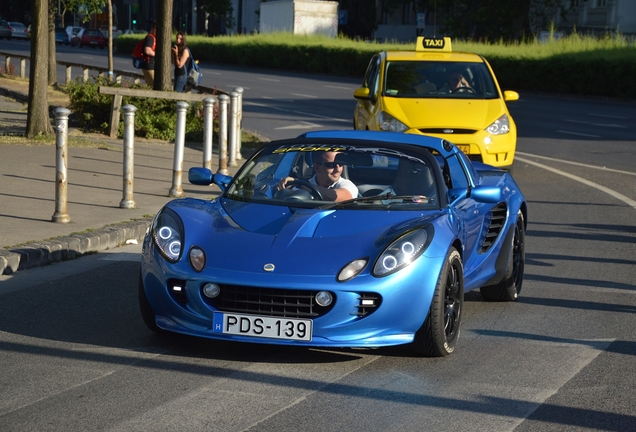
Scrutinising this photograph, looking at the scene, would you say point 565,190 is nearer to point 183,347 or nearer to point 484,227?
point 484,227

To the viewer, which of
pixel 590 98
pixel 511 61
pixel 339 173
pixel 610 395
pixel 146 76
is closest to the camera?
pixel 610 395

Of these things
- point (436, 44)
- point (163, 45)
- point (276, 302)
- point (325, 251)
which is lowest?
point (276, 302)

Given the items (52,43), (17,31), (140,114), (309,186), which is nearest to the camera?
(309,186)

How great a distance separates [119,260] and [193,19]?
104334 mm

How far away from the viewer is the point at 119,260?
9.33 meters

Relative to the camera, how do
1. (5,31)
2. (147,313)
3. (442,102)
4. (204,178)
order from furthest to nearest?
(5,31) < (442,102) < (204,178) < (147,313)

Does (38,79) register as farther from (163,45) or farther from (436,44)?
(436,44)

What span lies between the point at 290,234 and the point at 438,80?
32.0 feet

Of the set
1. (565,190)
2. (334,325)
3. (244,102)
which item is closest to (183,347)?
(334,325)

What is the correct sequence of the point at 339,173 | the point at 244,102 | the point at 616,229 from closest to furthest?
the point at 339,173 → the point at 616,229 → the point at 244,102

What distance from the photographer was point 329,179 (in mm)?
7207

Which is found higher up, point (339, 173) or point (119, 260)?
point (339, 173)

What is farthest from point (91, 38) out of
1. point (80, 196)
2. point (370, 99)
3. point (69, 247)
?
point (69, 247)

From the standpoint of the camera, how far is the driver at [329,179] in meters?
7.12
